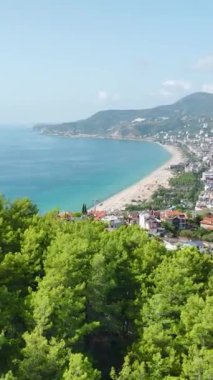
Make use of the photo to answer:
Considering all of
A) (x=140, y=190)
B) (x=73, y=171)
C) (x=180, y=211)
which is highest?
(x=73, y=171)

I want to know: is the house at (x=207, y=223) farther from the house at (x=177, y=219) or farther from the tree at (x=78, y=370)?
the tree at (x=78, y=370)

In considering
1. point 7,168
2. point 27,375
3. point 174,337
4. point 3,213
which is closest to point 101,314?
point 174,337

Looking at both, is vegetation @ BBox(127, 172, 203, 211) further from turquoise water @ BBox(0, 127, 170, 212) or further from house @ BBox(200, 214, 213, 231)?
house @ BBox(200, 214, 213, 231)

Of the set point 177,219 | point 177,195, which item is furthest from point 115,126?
point 177,219

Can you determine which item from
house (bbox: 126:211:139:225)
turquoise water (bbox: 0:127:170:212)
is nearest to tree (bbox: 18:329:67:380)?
house (bbox: 126:211:139:225)

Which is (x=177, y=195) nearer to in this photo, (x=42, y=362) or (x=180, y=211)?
(x=180, y=211)
